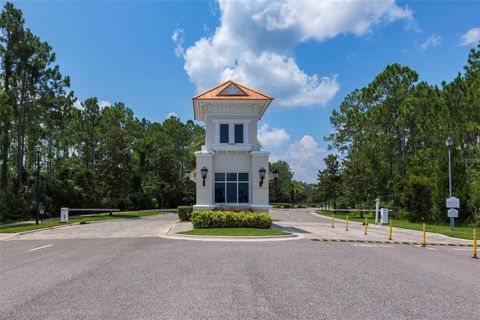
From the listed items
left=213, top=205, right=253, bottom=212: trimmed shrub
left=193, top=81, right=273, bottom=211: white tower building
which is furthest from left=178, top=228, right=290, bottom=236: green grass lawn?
left=193, top=81, right=273, bottom=211: white tower building

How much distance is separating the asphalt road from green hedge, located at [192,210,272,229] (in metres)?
7.05

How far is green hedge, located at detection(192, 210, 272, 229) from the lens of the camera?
21.8 m

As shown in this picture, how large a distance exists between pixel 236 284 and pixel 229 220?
13.4 meters

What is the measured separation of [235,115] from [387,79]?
24192mm

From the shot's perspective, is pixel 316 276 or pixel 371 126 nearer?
pixel 316 276

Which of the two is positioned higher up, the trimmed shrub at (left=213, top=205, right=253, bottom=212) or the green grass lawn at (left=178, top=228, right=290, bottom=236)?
the trimmed shrub at (left=213, top=205, right=253, bottom=212)

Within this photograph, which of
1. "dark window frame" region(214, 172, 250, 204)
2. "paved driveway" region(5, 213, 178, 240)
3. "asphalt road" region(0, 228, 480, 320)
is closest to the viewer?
"asphalt road" region(0, 228, 480, 320)

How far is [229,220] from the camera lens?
22.1m

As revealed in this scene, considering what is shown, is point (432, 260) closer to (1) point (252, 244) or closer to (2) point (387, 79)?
(1) point (252, 244)

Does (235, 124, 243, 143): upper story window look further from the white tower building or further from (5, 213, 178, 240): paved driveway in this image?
(5, 213, 178, 240): paved driveway

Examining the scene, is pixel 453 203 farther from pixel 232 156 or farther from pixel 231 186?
pixel 232 156

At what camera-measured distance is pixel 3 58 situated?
3738 cm

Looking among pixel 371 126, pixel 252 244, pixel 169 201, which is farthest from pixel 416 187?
pixel 169 201

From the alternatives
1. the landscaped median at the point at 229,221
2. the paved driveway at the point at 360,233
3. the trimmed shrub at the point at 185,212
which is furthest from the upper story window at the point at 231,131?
the landscaped median at the point at 229,221
